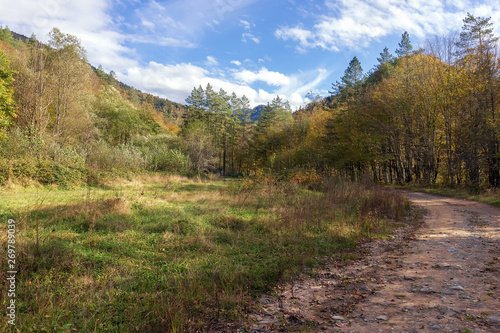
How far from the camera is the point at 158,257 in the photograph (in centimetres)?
523

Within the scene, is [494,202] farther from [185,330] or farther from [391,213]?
[185,330]

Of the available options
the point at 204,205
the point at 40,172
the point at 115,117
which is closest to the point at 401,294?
the point at 204,205

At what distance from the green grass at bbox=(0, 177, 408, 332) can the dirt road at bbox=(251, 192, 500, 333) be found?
21.9 inches

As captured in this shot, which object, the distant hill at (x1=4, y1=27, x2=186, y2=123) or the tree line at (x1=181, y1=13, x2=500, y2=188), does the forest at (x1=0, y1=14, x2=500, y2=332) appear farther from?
the distant hill at (x1=4, y1=27, x2=186, y2=123)

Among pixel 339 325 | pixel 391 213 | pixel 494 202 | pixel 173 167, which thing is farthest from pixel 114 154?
pixel 494 202

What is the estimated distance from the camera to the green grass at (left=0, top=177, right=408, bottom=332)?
10.5 feet

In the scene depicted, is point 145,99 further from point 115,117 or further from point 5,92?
point 5,92

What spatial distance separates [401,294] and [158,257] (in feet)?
15.1

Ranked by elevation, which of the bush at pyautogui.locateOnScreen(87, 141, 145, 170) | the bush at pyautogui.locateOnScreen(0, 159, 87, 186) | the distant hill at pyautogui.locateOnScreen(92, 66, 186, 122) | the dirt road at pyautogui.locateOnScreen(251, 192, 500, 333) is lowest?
the dirt road at pyautogui.locateOnScreen(251, 192, 500, 333)

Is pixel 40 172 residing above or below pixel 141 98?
below

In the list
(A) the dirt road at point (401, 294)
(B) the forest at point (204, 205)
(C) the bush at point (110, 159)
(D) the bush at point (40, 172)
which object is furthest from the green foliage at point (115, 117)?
(A) the dirt road at point (401, 294)

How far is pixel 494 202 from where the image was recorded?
12.5 meters

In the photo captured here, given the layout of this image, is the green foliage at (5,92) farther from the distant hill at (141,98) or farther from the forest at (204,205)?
the distant hill at (141,98)

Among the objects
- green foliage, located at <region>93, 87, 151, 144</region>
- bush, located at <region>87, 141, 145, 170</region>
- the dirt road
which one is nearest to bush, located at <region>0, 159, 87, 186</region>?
bush, located at <region>87, 141, 145, 170</region>
